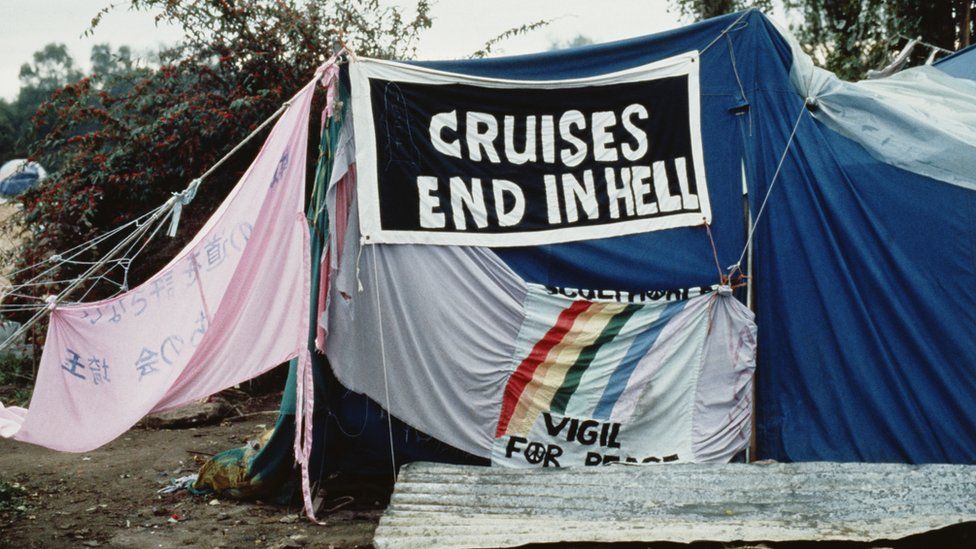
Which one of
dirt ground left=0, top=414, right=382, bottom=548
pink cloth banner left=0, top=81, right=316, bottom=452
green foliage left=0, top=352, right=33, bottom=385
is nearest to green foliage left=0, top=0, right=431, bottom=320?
green foliage left=0, top=352, right=33, bottom=385

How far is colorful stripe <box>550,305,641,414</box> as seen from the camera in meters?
4.42

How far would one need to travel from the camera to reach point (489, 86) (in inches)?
177

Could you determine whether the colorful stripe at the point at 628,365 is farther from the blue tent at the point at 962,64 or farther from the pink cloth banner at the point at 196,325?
the blue tent at the point at 962,64

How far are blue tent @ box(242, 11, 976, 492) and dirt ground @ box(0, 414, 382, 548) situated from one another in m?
0.39

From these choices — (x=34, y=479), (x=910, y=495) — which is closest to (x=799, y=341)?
(x=910, y=495)

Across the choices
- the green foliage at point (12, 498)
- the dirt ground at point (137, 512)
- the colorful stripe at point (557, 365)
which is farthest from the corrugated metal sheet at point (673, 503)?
the green foliage at point (12, 498)

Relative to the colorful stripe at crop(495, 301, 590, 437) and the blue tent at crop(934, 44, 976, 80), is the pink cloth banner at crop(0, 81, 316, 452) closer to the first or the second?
the colorful stripe at crop(495, 301, 590, 437)

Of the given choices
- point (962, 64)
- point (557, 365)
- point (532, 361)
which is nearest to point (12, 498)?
point (532, 361)

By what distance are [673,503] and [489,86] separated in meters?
2.44

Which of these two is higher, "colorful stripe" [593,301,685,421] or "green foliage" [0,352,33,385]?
"colorful stripe" [593,301,685,421]

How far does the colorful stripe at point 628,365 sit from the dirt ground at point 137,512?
1424mm

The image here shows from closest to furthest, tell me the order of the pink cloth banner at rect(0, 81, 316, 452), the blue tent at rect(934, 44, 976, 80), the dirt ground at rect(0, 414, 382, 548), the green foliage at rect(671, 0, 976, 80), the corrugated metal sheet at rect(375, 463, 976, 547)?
1. the corrugated metal sheet at rect(375, 463, 976, 547)
2. the pink cloth banner at rect(0, 81, 316, 452)
3. the dirt ground at rect(0, 414, 382, 548)
4. the blue tent at rect(934, 44, 976, 80)
5. the green foliage at rect(671, 0, 976, 80)

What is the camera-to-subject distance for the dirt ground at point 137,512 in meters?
4.20

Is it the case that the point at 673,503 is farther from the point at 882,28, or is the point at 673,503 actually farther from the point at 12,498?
the point at 882,28
